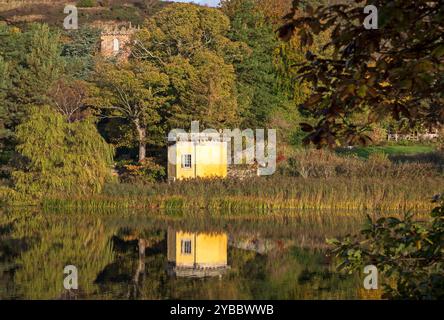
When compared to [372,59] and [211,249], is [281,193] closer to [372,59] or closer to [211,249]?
[211,249]

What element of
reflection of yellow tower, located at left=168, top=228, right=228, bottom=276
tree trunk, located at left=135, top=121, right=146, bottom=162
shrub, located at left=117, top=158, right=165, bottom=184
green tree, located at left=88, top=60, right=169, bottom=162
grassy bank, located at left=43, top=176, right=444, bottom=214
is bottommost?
reflection of yellow tower, located at left=168, top=228, right=228, bottom=276

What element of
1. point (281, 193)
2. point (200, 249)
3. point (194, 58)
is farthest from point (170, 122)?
point (200, 249)

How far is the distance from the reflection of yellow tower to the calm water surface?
0.02 m

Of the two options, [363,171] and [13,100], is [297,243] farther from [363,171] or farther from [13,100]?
[13,100]

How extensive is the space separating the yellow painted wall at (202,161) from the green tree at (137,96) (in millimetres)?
2119

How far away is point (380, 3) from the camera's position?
165 inches

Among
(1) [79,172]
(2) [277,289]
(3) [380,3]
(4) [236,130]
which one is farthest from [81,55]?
(3) [380,3]

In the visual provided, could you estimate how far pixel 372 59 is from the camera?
14.3ft

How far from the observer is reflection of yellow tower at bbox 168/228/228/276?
48.3 feet

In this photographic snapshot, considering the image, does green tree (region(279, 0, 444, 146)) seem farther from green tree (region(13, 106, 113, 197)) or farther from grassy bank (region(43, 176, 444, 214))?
green tree (region(13, 106, 113, 197))

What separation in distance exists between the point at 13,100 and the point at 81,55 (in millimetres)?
11356

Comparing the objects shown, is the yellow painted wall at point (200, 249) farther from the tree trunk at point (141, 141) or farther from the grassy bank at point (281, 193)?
the tree trunk at point (141, 141)

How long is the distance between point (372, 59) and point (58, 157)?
70.8 feet

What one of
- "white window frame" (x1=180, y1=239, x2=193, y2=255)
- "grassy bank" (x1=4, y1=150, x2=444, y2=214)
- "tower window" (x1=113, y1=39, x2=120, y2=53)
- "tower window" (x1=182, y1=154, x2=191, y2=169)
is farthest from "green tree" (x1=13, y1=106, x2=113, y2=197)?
"tower window" (x1=113, y1=39, x2=120, y2=53)
